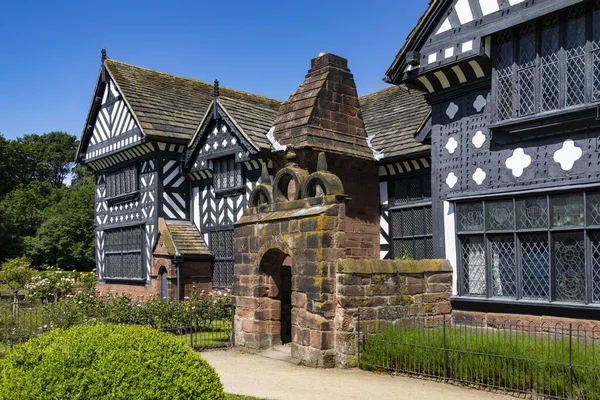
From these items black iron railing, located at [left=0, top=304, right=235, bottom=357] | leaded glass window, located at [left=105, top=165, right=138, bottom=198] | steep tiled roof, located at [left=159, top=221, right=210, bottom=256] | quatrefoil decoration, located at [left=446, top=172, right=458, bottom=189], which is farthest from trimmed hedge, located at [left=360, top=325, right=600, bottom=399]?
leaded glass window, located at [left=105, top=165, right=138, bottom=198]

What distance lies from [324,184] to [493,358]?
410cm

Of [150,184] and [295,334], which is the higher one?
[150,184]

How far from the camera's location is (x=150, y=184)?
20891 mm

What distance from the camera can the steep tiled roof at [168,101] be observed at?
2000 centimetres

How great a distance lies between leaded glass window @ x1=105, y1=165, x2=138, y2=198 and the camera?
21719mm

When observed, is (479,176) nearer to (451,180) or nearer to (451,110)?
(451,180)

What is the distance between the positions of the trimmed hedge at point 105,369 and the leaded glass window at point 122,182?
16411mm

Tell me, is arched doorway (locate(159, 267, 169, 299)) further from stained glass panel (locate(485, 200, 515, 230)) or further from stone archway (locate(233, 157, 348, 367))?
stained glass panel (locate(485, 200, 515, 230))

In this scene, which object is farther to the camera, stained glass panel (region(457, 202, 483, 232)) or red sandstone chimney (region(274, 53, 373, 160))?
red sandstone chimney (region(274, 53, 373, 160))

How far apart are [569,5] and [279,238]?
6404mm

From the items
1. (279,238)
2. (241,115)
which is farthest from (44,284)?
(279,238)

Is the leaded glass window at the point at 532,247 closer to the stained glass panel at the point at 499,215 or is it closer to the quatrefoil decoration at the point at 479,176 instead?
the stained glass panel at the point at 499,215

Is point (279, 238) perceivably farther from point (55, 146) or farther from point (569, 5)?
point (55, 146)

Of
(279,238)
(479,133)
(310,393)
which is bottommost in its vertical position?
(310,393)
